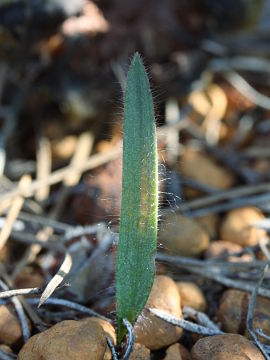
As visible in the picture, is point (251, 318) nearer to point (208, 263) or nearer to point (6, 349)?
point (208, 263)

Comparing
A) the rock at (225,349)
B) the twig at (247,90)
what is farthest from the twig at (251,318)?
the twig at (247,90)

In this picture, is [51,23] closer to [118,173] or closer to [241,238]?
[118,173]

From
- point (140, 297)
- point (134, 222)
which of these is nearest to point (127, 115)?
point (134, 222)

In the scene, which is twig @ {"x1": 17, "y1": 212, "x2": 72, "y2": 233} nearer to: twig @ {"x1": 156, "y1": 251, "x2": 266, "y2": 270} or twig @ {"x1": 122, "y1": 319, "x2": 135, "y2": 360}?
twig @ {"x1": 156, "y1": 251, "x2": 266, "y2": 270}

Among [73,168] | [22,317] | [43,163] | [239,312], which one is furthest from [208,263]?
[43,163]

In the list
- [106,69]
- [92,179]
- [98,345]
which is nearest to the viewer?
[98,345]

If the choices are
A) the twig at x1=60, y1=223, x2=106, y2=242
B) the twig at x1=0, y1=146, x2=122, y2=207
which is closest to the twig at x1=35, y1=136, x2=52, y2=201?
the twig at x1=0, y1=146, x2=122, y2=207
